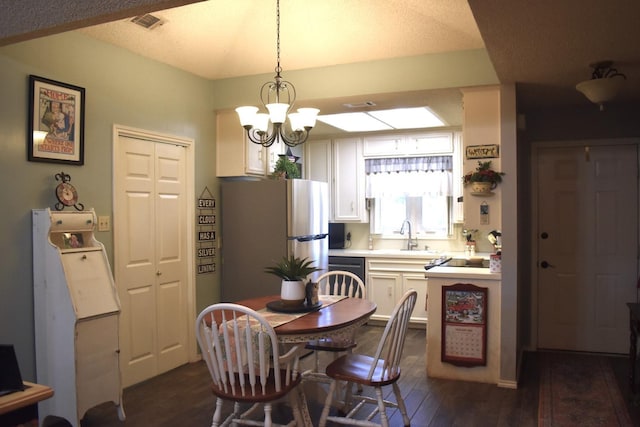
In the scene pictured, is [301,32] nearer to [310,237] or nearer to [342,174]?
[310,237]

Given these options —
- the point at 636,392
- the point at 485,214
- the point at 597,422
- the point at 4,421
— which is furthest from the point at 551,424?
the point at 4,421

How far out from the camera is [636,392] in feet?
11.4

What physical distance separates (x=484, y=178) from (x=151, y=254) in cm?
257

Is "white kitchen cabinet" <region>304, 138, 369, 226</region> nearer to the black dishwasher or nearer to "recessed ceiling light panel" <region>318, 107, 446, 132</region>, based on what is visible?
"recessed ceiling light panel" <region>318, 107, 446, 132</region>

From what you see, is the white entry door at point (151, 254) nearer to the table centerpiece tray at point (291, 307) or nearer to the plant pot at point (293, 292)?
the table centerpiece tray at point (291, 307)

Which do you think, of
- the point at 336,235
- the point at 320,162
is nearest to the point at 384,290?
the point at 336,235

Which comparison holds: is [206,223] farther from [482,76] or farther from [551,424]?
[551,424]

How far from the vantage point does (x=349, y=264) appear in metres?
6.08

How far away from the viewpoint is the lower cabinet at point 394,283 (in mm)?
5797

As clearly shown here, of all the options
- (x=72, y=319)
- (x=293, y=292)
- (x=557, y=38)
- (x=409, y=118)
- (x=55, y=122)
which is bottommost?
(x=72, y=319)

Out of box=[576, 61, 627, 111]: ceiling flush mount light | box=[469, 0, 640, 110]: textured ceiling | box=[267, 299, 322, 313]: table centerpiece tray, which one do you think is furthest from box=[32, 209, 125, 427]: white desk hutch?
box=[576, 61, 627, 111]: ceiling flush mount light

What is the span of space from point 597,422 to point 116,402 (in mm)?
2960

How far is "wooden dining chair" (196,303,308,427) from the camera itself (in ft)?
8.29

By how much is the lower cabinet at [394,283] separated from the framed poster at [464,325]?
1.71m
